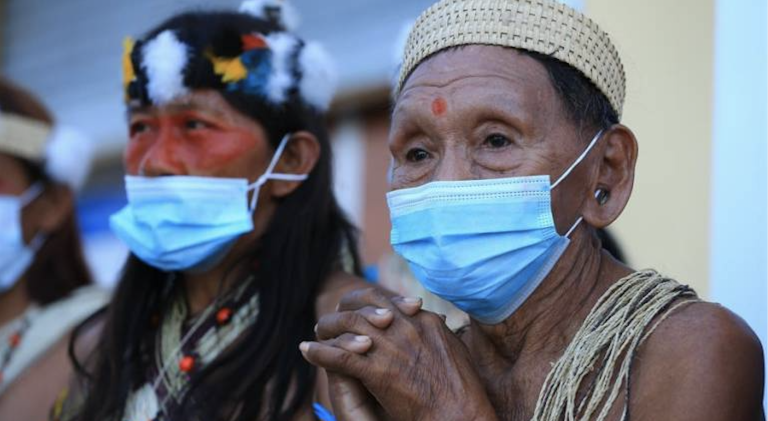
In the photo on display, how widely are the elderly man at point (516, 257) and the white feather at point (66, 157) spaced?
2.60 m

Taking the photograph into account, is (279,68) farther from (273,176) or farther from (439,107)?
(439,107)

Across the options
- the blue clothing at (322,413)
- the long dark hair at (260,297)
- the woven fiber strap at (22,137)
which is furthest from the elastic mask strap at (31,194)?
the blue clothing at (322,413)

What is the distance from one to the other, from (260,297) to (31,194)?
69.0 inches

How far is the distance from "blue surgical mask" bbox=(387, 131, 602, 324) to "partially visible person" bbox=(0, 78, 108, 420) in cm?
223

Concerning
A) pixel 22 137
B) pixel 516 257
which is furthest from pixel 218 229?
pixel 22 137

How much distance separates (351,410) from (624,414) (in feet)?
1.81

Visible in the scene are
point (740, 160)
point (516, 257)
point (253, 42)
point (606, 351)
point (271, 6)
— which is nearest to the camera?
point (606, 351)

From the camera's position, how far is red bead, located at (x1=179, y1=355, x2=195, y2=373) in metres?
3.13

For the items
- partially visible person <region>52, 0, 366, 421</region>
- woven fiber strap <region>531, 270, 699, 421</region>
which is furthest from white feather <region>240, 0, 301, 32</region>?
woven fiber strap <region>531, 270, 699, 421</region>

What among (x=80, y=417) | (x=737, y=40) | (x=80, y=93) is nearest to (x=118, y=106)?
(x=80, y=93)

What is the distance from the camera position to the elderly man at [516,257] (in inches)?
82.5

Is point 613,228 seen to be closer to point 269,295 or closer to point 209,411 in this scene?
point 269,295

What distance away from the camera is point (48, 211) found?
15.0 ft

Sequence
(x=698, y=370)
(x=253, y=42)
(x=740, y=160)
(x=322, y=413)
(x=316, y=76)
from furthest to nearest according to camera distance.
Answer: (x=316, y=76)
(x=253, y=42)
(x=740, y=160)
(x=322, y=413)
(x=698, y=370)
